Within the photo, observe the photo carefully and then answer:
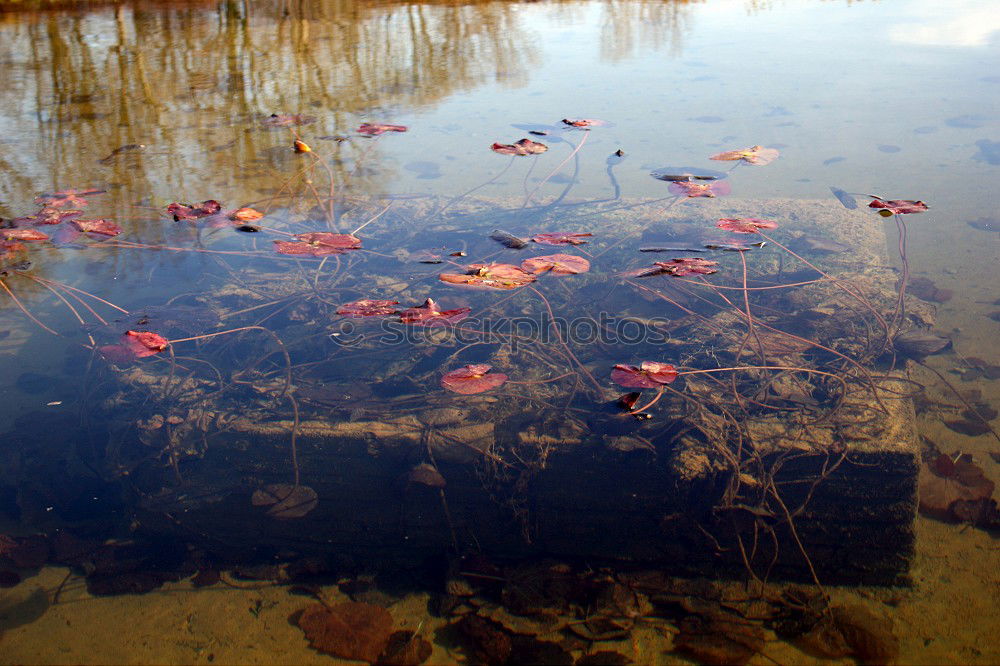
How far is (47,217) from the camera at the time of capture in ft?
11.0

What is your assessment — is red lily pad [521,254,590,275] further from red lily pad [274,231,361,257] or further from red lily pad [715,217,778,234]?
red lily pad [274,231,361,257]

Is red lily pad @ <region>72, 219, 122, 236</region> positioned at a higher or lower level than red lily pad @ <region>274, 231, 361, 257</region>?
higher

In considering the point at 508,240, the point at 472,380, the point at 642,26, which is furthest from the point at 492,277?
the point at 642,26

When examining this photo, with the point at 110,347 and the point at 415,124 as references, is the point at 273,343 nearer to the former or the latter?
the point at 110,347

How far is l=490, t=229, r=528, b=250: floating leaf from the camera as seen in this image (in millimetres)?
2990

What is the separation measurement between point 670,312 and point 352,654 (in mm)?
1571

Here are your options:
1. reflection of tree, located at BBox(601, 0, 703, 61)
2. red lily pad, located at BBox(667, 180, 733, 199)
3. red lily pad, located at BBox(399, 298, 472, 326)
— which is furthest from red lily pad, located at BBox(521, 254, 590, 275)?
reflection of tree, located at BBox(601, 0, 703, 61)

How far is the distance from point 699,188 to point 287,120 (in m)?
2.77

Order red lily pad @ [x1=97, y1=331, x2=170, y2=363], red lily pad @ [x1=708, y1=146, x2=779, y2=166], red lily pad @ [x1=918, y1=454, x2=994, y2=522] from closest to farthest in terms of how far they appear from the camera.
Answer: red lily pad @ [x1=918, y1=454, x2=994, y2=522] → red lily pad @ [x1=97, y1=331, x2=170, y2=363] → red lily pad @ [x1=708, y1=146, x2=779, y2=166]

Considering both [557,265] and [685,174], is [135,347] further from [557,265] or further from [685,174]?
[685,174]

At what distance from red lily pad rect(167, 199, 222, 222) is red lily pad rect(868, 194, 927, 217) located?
317 centimetres

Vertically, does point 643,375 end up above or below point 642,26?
below

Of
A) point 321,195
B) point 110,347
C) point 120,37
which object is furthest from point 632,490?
point 120,37

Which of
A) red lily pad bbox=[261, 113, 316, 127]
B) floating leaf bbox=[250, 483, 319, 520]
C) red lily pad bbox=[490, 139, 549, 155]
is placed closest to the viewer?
floating leaf bbox=[250, 483, 319, 520]
